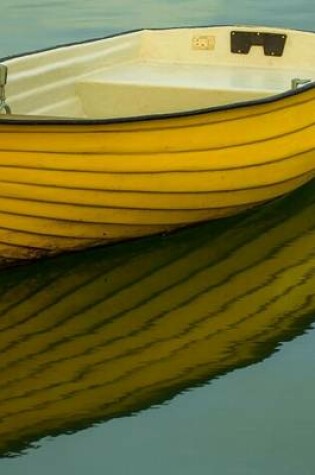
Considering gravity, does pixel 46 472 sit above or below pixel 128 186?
below

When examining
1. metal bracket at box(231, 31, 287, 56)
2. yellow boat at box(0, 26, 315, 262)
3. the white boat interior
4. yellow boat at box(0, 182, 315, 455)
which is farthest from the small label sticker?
yellow boat at box(0, 182, 315, 455)

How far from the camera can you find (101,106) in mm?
6316

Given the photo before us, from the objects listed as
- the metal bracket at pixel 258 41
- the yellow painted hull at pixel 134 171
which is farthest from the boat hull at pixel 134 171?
the metal bracket at pixel 258 41

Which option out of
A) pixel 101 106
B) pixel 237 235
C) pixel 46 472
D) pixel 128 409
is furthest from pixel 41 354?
pixel 101 106

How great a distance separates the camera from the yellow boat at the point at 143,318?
4254mm

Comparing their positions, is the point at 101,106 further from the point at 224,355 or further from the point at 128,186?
the point at 224,355

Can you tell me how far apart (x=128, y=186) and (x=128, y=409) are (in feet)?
4.04

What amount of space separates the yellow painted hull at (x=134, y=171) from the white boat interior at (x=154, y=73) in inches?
25.1

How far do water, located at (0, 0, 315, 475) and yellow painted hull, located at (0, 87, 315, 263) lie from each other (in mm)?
182

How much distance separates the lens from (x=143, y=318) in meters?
4.91

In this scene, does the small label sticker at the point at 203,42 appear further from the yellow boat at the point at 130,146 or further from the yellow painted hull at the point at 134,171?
the yellow painted hull at the point at 134,171

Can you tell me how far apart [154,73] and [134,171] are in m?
1.87

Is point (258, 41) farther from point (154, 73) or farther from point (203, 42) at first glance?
point (154, 73)

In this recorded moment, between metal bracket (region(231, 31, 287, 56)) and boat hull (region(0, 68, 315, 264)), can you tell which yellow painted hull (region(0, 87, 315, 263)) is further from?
metal bracket (region(231, 31, 287, 56))
